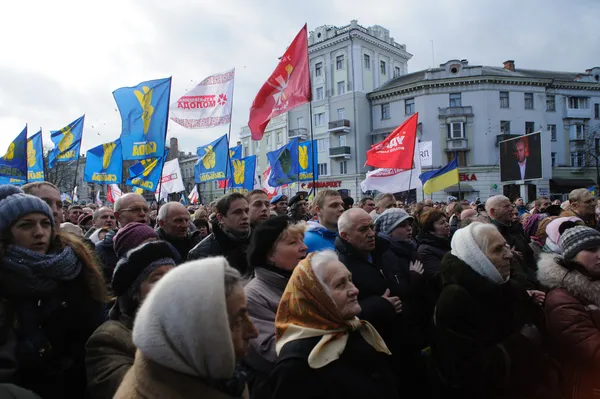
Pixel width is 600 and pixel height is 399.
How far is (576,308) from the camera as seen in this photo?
2676 mm

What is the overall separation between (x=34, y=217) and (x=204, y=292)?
1889 millimetres

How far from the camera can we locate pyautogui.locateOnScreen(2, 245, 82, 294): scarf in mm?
2270

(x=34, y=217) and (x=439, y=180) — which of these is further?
(x=439, y=180)

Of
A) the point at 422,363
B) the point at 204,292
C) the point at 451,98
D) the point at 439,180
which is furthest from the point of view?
the point at 451,98

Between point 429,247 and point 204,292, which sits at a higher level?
point 204,292

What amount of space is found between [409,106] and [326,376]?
1722 inches

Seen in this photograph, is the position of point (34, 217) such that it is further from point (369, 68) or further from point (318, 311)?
point (369, 68)

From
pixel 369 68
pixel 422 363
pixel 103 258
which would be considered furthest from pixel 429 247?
pixel 369 68

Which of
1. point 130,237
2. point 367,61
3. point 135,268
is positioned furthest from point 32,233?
point 367,61

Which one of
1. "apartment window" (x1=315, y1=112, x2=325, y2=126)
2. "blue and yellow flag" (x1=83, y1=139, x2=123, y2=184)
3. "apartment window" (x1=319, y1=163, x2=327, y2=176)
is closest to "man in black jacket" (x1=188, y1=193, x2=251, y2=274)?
"blue and yellow flag" (x1=83, y1=139, x2=123, y2=184)

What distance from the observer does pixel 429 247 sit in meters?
4.61

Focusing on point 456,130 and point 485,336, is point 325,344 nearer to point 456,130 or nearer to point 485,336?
point 485,336

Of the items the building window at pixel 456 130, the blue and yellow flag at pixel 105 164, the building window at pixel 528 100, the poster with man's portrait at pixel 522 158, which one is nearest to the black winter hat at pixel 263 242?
the blue and yellow flag at pixel 105 164

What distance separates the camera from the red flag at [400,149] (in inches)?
435
